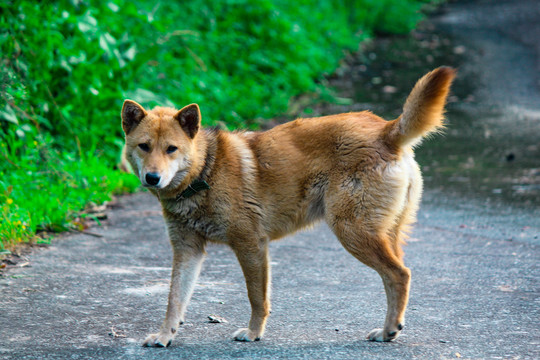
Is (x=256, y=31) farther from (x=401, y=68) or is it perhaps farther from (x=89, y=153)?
(x=89, y=153)

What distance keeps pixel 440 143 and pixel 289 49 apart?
3.42 m

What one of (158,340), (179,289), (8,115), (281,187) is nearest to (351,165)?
(281,187)

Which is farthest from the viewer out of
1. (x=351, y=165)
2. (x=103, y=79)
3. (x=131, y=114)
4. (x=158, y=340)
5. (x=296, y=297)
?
(x=103, y=79)

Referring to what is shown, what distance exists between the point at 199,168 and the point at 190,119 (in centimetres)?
32

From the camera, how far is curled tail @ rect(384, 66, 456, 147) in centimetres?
409

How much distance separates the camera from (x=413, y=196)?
4.25 m

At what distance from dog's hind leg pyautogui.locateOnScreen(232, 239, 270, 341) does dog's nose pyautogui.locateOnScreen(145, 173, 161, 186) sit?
2.05 feet

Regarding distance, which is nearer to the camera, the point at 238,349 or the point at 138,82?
the point at 238,349

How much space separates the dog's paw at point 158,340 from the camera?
392 cm

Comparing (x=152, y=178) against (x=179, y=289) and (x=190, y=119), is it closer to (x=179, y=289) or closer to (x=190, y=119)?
(x=190, y=119)

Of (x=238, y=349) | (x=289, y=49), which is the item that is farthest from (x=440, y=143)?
(x=238, y=349)

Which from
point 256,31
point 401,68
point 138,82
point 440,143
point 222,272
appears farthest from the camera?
point 401,68

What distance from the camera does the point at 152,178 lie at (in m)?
3.99

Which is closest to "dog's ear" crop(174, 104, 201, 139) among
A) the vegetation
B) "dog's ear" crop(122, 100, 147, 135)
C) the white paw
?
"dog's ear" crop(122, 100, 147, 135)
